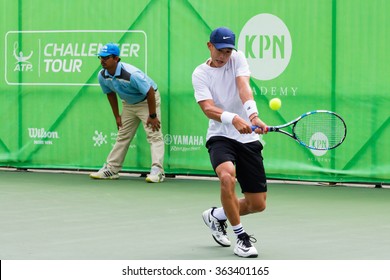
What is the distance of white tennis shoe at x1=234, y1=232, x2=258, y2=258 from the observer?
7527 millimetres

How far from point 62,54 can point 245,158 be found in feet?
21.7

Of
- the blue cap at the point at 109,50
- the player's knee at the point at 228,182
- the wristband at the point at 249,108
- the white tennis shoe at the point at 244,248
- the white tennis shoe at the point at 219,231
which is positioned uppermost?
the blue cap at the point at 109,50

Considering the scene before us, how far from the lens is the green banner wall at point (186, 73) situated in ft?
39.5

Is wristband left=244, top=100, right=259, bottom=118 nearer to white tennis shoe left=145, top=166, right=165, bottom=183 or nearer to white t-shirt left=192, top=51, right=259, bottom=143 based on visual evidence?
white t-shirt left=192, top=51, right=259, bottom=143

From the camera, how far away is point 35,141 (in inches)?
555

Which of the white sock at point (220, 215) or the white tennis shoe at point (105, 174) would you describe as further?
the white tennis shoe at point (105, 174)

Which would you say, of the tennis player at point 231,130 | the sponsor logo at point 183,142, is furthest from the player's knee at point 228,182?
the sponsor logo at point 183,142

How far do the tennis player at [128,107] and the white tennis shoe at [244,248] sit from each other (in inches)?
201

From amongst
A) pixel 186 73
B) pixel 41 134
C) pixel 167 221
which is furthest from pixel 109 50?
pixel 167 221

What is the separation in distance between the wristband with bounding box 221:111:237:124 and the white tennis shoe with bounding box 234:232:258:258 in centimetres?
89

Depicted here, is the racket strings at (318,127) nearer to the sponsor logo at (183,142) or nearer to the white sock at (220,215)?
the white sock at (220,215)

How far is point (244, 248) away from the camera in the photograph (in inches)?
297

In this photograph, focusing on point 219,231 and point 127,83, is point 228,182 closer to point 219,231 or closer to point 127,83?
point 219,231
